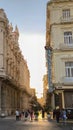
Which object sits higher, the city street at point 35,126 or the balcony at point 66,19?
the balcony at point 66,19

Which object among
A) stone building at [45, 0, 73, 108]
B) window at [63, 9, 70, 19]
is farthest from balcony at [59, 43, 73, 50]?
window at [63, 9, 70, 19]

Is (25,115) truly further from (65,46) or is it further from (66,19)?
(66,19)

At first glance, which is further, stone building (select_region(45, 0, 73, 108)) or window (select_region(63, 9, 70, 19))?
window (select_region(63, 9, 70, 19))

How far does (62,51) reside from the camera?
46.2m

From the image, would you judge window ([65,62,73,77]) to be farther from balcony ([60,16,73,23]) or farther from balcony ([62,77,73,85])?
balcony ([60,16,73,23])

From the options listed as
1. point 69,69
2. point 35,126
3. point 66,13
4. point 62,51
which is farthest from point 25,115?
point 35,126

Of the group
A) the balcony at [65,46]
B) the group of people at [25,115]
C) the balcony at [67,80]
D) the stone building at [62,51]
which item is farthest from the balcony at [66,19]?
the group of people at [25,115]

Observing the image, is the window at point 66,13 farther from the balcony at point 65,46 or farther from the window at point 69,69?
the window at point 69,69

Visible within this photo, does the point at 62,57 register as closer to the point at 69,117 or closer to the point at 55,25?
the point at 55,25

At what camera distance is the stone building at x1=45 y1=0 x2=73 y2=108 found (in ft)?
149

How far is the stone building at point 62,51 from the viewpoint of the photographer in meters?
45.5

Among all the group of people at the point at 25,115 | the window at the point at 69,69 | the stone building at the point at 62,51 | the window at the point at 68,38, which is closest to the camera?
Result: the stone building at the point at 62,51

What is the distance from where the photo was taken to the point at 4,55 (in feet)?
202

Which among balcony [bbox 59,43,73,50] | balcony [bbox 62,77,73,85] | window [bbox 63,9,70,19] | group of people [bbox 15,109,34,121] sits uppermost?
window [bbox 63,9,70,19]
